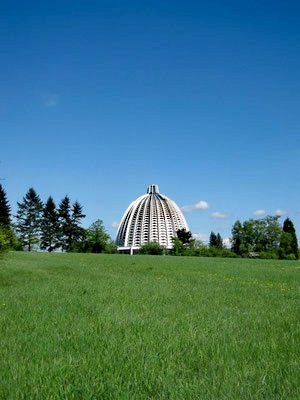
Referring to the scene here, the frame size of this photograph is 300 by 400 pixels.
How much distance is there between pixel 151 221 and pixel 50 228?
9371 cm

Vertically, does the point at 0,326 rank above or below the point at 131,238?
below

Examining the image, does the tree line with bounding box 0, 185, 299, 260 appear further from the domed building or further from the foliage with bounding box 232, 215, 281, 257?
the domed building

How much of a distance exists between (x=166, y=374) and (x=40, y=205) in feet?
313

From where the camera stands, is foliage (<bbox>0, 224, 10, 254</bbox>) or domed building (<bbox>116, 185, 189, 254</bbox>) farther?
domed building (<bbox>116, 185, 189, 254</bbox>)

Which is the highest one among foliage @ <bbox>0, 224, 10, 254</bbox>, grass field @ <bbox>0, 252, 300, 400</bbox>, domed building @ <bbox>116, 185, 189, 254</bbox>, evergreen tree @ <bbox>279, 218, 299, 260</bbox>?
domed building @ <bbox>116, 185, 189, 254</bbox>

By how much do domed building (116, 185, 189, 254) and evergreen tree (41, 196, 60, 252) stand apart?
89.1m

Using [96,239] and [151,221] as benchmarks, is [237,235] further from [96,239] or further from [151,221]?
[151,221]

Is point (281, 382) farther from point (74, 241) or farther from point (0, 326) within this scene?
point (74, 241)

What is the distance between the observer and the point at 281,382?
12.6ft

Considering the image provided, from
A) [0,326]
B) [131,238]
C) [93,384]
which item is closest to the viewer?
[93,384]

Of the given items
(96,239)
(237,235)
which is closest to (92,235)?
(96,239)

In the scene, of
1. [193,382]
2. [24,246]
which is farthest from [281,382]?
[24,246]

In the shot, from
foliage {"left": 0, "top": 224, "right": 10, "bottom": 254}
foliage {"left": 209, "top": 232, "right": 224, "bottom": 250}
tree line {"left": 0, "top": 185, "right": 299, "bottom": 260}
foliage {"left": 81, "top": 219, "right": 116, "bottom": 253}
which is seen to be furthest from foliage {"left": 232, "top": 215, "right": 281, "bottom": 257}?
foliage {"left": 0, "top": 224, "right": 10, "bottom": 254}

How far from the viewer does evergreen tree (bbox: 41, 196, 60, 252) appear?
311 feet
